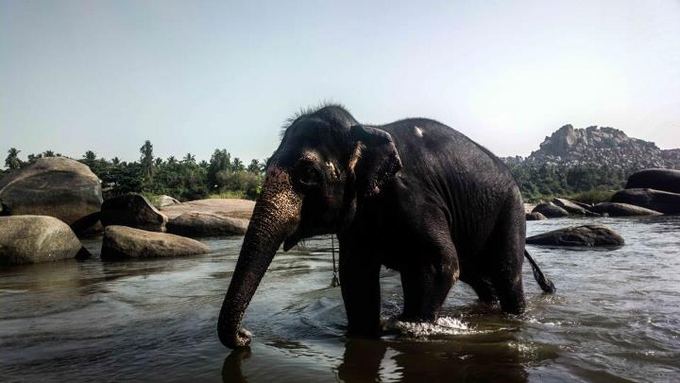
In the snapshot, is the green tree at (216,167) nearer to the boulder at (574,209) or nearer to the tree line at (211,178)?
the tree line at (211,178)

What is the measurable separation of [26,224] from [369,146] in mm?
11099

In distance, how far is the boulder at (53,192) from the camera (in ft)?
61.5

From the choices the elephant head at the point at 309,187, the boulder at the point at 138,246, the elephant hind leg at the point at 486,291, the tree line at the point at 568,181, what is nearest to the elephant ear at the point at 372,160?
the elephant head at the point at 309,187

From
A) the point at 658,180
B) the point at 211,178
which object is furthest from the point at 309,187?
the point at 211,178

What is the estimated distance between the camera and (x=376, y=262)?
15.6 ft

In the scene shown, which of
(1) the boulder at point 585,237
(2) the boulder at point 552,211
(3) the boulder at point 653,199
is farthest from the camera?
(2) the boulder at point 552,211

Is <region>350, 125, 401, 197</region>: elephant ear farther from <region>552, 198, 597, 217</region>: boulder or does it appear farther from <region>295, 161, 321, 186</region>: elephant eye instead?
<region>552, 198, 597, 217</region>: boulder

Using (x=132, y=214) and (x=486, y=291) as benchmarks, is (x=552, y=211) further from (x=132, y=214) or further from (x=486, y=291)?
(x=486, y=291)

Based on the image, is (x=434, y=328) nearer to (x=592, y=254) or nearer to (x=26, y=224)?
(x=592, y=254)

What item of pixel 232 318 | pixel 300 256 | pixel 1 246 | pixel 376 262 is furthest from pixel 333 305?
pixel 1 246

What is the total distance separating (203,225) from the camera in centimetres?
2034

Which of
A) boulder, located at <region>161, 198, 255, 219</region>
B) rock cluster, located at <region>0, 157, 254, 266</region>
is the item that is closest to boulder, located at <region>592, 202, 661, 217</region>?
boulder, located at <region>161, 198, 255, 219</region>

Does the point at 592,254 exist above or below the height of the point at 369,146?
below

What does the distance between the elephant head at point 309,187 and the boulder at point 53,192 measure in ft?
57.0
